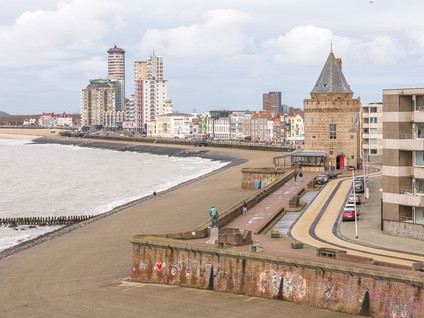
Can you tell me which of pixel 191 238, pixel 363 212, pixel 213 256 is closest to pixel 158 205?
pixel 363 212

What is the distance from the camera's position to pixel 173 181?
324 ft

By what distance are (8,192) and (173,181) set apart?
25401mm

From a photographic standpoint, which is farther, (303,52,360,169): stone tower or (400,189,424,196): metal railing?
(303,52,360,169): stone tower

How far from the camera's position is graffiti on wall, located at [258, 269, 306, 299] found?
1120 inches

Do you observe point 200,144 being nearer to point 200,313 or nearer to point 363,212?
point 363,212

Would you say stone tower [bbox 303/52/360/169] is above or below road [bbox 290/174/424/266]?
Answer: above

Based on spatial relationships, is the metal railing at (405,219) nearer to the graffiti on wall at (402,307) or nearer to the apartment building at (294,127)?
the graffiti on wall at (402,307)

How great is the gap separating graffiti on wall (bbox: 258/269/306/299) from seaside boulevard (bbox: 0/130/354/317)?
0.55 m

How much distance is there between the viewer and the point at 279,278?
95.6 ft

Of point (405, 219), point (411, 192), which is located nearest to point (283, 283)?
point (405, 219)

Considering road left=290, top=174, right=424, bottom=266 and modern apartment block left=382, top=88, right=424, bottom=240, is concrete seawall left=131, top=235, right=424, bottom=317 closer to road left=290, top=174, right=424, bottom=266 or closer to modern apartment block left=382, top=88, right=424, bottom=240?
road left=290, top=174, right=424, bottom=266

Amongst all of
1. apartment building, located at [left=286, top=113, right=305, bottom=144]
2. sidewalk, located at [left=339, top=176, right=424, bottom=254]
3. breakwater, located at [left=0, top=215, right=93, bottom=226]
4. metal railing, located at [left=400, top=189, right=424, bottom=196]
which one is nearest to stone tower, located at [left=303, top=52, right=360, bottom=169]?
sidewalk, located at [left=339, top=176, right=424, bottom=254]

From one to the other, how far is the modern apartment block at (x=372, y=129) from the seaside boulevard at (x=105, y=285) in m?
46.4

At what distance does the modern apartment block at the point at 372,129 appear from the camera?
101562 millimetres
